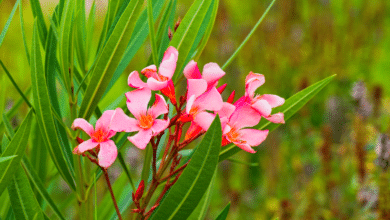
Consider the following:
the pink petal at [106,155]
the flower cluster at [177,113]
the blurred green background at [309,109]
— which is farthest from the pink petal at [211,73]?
the blurred green background at [309,109]

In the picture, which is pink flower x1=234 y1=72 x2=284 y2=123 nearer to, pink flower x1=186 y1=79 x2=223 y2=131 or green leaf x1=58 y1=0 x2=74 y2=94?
pink flower x1=186 y1=79 x2=223 y2=131

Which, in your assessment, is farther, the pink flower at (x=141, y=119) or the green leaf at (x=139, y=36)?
the green leaf at (x=139, y=36)

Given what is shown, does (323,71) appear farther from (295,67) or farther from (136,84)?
(136,84)

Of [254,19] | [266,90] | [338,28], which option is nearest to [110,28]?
[266,90]

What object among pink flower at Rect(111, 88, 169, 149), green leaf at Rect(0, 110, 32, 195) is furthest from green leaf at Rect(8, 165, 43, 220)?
pink flower at Rect(111, 88, 169, 149)

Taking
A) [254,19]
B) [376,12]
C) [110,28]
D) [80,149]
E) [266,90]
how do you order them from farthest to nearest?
[254,19]
[376,12]
[266,90]
[110,28]
[80,149]

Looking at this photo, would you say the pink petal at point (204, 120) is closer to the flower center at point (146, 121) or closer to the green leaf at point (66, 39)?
the flower center at point (146, 121)

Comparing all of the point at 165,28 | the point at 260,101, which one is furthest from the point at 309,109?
the point at 260,101
